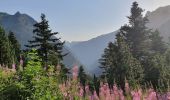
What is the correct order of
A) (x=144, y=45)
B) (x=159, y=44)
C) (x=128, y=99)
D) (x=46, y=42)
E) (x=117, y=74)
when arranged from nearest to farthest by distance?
1. (x=128, y=99)
2. (x=117, y=74)
3. (x=46, y=42)
4. (x=144, y=45)
5. (x=159, y=44)

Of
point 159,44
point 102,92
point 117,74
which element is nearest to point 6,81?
point 102,92

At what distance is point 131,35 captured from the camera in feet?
225

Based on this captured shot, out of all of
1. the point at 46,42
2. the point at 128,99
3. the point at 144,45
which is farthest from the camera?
the point at 144,45

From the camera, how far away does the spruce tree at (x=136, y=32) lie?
6644cm

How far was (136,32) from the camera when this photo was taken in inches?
2712

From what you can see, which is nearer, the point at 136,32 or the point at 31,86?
the point at 31,86

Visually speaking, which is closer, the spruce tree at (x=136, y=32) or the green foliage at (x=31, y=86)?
A: the green foliage at (x=31, y=86)

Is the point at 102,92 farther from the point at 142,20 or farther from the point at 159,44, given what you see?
the point at 159,44

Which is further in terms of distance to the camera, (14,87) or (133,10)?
(133,10)

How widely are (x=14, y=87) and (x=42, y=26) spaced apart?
4403cm

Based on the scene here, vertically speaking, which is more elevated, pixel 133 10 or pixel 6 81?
pixel 133 10

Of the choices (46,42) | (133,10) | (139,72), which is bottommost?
(139,72)

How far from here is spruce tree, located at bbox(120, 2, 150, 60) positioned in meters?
66.4

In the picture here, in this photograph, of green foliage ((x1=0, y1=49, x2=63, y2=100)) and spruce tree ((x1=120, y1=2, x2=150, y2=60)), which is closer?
green foliage ((x1=0, y1=49, x2=63, y2=100))
